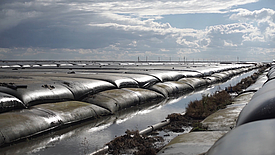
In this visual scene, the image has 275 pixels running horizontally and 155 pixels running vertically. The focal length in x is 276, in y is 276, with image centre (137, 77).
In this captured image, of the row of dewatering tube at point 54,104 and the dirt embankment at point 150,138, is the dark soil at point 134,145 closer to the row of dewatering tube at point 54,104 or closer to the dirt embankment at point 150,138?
the dirt embankment at point 150,138

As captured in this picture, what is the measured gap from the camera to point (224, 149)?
3.10 m

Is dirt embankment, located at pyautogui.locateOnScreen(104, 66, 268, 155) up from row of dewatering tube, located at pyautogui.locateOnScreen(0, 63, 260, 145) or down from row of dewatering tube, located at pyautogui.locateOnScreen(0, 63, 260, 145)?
down

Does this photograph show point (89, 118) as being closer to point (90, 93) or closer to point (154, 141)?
point (90, 93)

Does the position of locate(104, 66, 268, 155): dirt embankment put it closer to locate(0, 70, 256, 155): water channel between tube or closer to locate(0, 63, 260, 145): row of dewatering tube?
locate(0, 70, 256, 155): water channel between tube

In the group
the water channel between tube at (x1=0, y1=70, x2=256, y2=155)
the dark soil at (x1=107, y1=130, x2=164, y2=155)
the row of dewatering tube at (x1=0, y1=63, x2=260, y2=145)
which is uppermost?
the row of dewatering tube at (x1=0, y1=63, x2=260, y2=145)

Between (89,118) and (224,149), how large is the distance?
32.7 ft

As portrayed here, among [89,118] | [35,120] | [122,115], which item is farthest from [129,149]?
[122,115]

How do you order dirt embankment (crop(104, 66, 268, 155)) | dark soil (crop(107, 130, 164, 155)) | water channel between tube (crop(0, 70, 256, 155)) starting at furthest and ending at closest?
water channel between tube (crop(0, 70, 256, 155)), dirt embankment (crop(104, 66, 268, 155)), dark soil (crop(107, 130, 164, 155))

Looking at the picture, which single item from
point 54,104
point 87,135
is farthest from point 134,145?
point 54,104

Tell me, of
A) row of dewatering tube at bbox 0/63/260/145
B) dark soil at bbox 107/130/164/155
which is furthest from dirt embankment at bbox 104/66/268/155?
row of dewatering tube at bbox 0/63/260/145

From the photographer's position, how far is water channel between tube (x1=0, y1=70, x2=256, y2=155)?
8.45 meters

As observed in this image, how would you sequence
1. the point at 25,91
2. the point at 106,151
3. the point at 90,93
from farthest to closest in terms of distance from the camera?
the point at 90,93 < the point at 25,91 < the point at 106,151

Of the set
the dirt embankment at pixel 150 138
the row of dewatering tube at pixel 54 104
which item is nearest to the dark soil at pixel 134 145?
the dirt embankment at pixel 150 138

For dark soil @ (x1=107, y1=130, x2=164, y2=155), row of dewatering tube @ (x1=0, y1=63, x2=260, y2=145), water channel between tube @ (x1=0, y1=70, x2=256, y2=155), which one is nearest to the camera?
dark soil @ (x1=107, y1=130, x2=164, y2=155)
